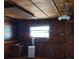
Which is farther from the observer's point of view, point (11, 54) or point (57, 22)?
point (57, 22)

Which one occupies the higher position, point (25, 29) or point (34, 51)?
point (25, 29)

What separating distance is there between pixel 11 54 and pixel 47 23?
1298 mm

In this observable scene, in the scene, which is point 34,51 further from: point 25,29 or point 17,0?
point 17,0

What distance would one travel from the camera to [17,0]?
1.69 meters

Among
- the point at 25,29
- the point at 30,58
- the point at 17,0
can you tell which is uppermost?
the point at 17,0

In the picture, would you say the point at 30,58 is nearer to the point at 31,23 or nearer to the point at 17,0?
the point at 31,23

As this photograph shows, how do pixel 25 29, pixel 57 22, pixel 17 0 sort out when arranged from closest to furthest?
1. pixel 17 0
2. pixel 57 22
3. pixel 25 29
